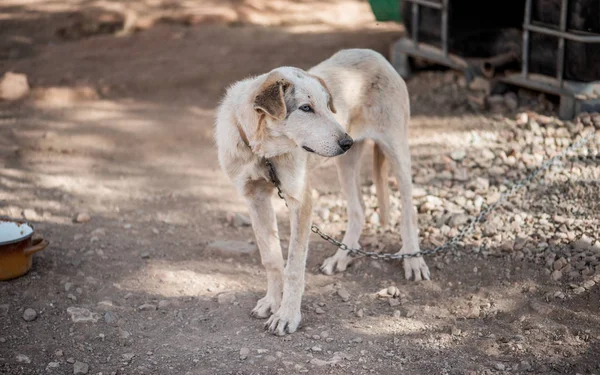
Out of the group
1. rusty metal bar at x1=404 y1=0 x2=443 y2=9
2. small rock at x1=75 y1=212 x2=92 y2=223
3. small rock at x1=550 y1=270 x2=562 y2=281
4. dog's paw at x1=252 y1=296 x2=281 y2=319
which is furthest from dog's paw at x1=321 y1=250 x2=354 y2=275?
rusty metal bar at x1=404 y1=0 x2=443 y2=9

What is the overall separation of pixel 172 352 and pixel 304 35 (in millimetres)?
8351

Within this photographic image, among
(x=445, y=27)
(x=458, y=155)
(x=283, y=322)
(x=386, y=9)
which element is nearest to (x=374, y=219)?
(x=458, y=155)

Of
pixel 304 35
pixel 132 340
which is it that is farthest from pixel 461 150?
pixel 304 35

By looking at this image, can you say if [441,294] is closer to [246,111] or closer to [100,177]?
[246,111]

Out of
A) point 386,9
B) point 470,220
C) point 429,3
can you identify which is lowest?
point 470,220

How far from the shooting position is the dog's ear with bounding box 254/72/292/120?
441 cm

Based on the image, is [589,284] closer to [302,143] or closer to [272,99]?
[302,143]

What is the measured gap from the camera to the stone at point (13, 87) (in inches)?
382

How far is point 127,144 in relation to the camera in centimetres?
851

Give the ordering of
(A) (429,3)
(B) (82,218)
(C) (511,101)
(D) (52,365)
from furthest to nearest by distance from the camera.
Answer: (A) (429,3) < (C) (511,101) < (B) (82,218) < (D) (52,365)

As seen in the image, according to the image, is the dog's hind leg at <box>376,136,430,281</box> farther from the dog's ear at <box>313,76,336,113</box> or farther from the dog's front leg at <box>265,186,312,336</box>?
the dog's front leg at <box>265,186,312,336</box>

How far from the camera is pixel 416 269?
5.57 m

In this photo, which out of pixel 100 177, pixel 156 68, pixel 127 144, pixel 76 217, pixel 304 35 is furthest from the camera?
pixel 304 35

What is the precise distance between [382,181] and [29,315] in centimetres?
291
